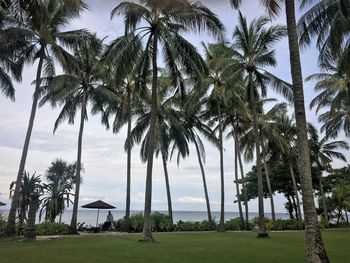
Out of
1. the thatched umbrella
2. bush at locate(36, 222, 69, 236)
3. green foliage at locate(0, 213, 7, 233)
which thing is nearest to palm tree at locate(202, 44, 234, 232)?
the thatched umbrella

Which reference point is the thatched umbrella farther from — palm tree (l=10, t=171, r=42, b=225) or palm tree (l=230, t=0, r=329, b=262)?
palm tree (l=230, t=0, r=329, b=262)

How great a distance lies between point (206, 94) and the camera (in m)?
28.7

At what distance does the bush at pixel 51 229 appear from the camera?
833 inches

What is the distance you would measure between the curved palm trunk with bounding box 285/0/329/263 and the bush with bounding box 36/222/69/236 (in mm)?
16269

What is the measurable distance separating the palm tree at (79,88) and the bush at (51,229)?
50 cm

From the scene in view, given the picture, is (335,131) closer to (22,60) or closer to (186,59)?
(186,59)

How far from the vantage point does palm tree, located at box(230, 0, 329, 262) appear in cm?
856

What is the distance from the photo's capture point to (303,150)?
370 inches

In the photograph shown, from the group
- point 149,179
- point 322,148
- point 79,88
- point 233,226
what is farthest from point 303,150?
point 322,148

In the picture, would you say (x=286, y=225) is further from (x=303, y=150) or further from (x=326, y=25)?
(x=303, y=150)

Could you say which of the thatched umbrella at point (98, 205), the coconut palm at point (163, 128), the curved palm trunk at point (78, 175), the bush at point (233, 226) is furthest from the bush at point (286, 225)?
the curved palm trunk at point (78, 175)

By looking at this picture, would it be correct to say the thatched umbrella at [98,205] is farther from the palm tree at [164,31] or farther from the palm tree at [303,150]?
the palm tree at [303,150]

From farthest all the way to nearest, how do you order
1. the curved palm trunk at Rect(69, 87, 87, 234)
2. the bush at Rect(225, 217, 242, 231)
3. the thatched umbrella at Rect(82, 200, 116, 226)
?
the bush at Rect(225, 217, 242, 231)
the thatched umbrella at Rect(82, 200, 116, 226)
the curved palm trunk at Rect(69, 87, 87, 234)

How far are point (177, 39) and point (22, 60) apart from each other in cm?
863
